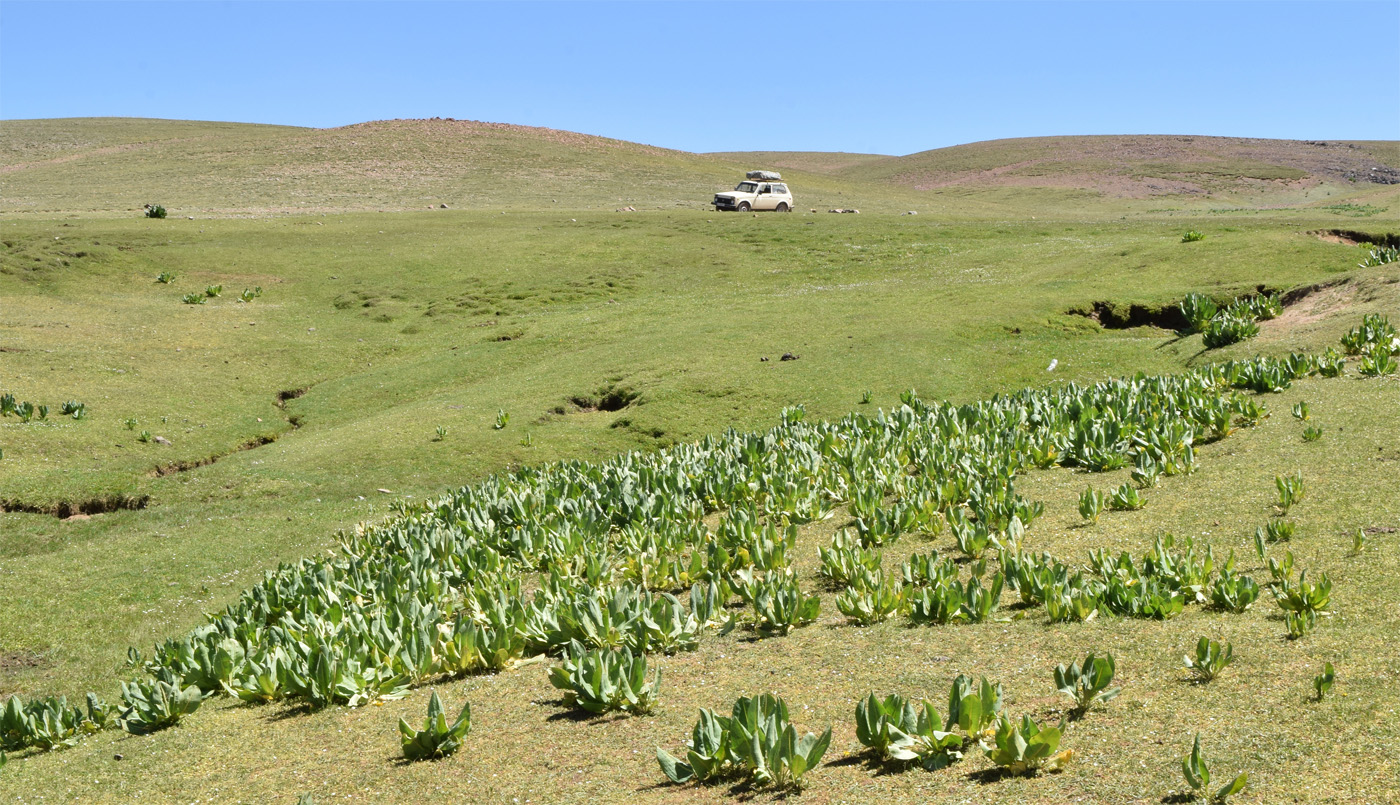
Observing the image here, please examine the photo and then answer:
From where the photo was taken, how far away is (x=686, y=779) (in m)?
5.33

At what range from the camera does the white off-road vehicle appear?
2324 inches

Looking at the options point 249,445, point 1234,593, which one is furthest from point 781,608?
point 249,445

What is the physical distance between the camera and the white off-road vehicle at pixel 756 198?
194 feet

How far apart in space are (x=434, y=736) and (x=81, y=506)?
517 inches

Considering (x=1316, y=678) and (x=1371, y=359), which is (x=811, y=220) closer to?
(x=1371, y=359)

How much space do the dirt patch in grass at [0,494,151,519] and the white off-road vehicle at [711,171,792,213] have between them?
148 feet

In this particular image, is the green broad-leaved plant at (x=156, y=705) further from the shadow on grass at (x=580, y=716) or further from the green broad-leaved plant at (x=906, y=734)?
the green broad-leaved plant at (x=906, y=734)

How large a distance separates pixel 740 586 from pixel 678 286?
1141 inches

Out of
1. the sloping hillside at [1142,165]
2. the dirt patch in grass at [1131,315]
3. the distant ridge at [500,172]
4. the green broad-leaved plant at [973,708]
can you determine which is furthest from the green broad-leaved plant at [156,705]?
the sloping hillside at [1142,165]

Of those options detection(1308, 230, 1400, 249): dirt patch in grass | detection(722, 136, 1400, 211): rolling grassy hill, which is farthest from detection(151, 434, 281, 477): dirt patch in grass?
detection(722, 136, 1400, 211): rolling grassy hill

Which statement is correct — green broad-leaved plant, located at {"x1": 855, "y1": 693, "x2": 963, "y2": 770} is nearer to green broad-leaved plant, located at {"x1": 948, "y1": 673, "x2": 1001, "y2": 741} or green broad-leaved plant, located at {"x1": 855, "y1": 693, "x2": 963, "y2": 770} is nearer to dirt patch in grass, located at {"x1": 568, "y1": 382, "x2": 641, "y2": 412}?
green broad-leaved plant, located at {"x1": 948, "y1": 673, "x2": 1001, "y2": 741}

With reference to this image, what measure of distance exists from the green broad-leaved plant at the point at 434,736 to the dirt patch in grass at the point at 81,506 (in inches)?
497

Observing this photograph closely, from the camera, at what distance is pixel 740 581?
29.4 ft

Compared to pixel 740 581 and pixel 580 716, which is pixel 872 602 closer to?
pixel 740 581
